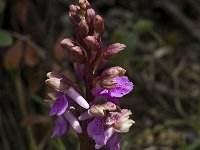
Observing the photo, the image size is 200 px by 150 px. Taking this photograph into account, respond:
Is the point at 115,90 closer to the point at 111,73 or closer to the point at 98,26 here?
the point at 111,73

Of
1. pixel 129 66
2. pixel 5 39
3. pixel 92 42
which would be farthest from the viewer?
pixel 129 66

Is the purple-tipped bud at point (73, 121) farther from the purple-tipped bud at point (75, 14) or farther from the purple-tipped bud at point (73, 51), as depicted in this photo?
the purple-tipped bud at point (75, 14)

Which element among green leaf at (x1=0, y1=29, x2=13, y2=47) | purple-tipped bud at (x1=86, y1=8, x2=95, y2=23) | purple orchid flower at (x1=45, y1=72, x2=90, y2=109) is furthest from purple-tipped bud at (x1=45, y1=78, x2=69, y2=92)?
green leaf at (x1=0, y1=29, x2=13, y2=47)

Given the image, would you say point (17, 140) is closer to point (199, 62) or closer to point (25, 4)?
point (25, 4)

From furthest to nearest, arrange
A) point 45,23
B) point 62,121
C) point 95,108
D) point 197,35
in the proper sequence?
point 197,35 → point 45,23 → point 62,121 → point 95,108

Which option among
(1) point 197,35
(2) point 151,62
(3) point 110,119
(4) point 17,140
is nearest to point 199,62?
(1) point 197,35

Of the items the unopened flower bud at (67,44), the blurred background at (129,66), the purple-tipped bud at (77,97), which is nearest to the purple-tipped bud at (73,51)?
the unopened flower bud at (67,44)

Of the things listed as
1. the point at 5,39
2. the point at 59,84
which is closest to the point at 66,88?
the point at 59,84
